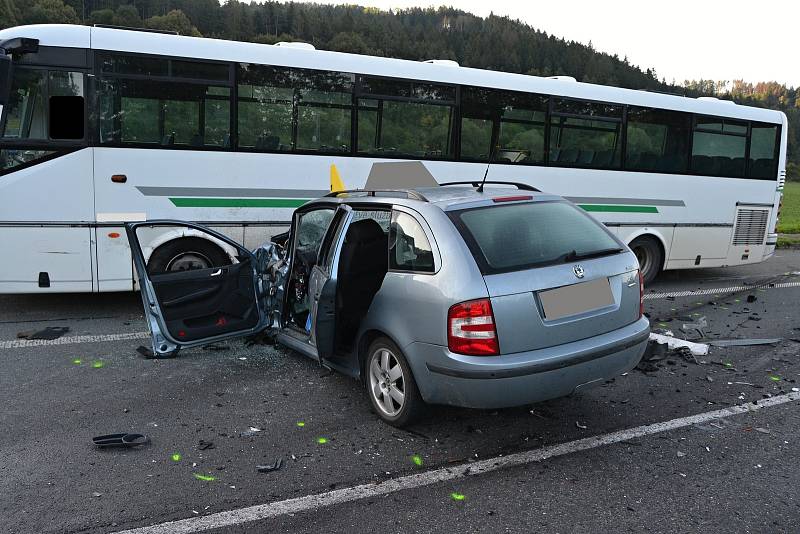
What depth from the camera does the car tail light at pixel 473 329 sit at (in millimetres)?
3678

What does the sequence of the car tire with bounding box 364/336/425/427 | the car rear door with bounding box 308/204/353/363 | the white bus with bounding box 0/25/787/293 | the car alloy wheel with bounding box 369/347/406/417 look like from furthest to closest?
1. the white bus with bounding box 0/25/787/293
2. the car rear door with bounding box 308/204/353/363
3. the car alloy wheel with bounding box 369/347/406/417
4. the car tire with bounding box 364/336/425/427

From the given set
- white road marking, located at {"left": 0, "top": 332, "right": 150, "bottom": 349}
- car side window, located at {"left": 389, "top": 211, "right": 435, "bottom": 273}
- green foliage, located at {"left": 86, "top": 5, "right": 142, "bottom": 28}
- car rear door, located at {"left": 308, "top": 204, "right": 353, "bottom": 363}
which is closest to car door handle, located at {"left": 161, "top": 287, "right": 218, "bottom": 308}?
white road marking, located at {"left": 0, "top": 332, "right": 150, "bottom": 349}

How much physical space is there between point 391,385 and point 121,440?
1754 millimetres

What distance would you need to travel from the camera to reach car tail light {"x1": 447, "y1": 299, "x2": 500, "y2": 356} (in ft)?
12.1

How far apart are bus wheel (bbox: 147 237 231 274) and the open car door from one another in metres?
Result: 1.64

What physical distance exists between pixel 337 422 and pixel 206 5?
59.4 meters

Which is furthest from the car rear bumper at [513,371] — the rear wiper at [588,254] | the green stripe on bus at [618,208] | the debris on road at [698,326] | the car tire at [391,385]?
the green stripe on bus at [618,208]

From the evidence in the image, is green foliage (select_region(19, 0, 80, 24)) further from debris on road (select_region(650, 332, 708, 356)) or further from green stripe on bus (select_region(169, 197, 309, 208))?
debris on road (select_region(650, 332, 708, 356))

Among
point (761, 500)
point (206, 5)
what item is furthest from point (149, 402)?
point (206, 5)

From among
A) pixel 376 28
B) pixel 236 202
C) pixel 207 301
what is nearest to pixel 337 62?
pixel 236 202

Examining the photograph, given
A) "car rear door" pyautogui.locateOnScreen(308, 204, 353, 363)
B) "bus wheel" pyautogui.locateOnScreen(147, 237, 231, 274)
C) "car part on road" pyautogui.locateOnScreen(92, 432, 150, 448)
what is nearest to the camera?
"car part on road" pyautogui.locateOnScreen(92, 432, 150, 448)

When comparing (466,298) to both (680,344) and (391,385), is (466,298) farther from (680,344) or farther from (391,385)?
(680,344)

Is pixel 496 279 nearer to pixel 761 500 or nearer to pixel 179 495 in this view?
pixel 761 500

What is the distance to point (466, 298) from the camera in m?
3.70
